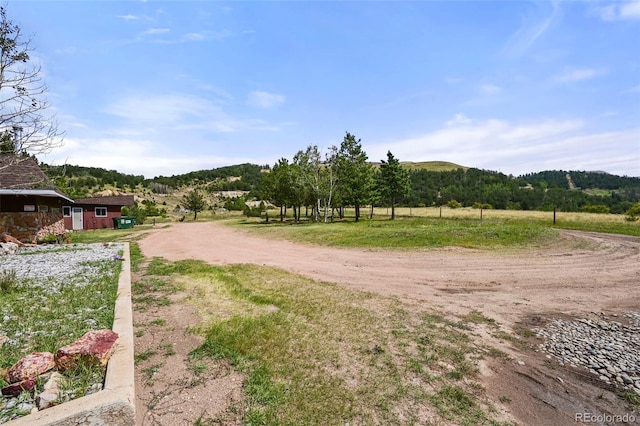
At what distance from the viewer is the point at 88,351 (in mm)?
3523

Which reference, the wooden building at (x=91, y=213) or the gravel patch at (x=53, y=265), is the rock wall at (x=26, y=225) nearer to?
the gravel patch at (x=53, y=265)

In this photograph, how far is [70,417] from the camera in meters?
2.59

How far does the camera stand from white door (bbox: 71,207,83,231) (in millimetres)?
31258

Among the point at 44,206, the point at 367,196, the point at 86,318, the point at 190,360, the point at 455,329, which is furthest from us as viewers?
the point at 367,196

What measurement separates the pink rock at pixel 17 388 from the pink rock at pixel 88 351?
0.97 ft

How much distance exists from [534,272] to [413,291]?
4839 millimetres

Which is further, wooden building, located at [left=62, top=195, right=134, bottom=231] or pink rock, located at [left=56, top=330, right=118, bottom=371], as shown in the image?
wooden building, located at [left=62, top=195, right=134, bottom=231]

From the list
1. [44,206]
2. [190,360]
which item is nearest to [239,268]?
[190,360]

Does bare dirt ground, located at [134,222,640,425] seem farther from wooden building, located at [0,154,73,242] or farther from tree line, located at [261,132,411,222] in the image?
tree line, located at [261,132,411,222]

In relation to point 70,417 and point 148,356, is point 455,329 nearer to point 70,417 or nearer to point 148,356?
point 148,356

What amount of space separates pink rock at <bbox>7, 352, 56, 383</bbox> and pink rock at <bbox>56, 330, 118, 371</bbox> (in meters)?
0.09

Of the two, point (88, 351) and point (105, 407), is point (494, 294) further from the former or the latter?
point (88, 351)

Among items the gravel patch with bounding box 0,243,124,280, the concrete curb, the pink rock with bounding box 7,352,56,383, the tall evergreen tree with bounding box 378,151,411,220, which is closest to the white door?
the gravel patch with bounding box 0,243,124,280

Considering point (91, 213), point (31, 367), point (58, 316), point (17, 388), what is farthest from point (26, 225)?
point (17, 388)
